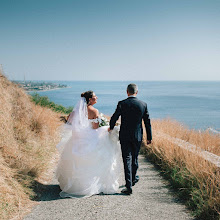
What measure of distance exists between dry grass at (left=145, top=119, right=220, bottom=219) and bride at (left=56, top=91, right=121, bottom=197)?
1506mm

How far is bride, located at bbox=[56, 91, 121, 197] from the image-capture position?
458 centimetres

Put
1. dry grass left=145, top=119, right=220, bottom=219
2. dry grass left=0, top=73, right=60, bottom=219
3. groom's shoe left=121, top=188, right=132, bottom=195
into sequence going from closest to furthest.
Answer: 1. dry grass left=145, top=119, right=220, bottom=219
2. dry grass left=0, top=73, right=60, bottom=219
3. groom's shoe left=121, top=188, right=132, bottom=195

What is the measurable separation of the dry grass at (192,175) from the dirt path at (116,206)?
288 mm

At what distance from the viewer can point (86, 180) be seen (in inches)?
179

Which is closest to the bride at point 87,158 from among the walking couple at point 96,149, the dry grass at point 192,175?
the walking couple at point 96,149

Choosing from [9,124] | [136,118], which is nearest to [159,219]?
[136,118]

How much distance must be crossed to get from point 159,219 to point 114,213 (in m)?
0.77

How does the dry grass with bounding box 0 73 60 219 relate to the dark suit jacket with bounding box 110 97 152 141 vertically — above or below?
below

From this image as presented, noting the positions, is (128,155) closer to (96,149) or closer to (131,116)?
(96,149)

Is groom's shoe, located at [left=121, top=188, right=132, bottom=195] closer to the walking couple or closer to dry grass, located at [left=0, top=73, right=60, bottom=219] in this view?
the walking couple

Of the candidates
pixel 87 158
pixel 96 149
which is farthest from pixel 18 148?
pixel 96 149

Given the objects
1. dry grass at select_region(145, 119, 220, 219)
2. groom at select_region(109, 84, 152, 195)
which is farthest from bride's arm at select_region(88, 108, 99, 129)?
dry grass at select_region(145, 119, 220, 219)

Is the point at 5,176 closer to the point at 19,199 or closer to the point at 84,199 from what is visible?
the point at 19,199

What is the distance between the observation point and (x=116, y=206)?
162 inches
